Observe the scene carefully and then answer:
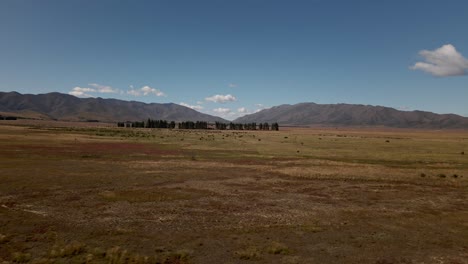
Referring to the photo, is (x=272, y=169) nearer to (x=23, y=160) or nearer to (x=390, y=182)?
(x=390, y=182)

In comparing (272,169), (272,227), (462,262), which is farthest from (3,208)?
(272,169)

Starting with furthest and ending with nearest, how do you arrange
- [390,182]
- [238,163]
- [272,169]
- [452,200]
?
[238,163]
[272,169]
[390,182]
[452,200]

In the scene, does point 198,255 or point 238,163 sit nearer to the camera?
point 198,255

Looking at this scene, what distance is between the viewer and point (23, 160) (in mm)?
44969

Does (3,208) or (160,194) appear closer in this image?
(3,208)

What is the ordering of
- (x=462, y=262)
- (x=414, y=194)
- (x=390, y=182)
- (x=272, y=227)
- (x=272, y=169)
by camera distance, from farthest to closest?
(x=272, y=169)
(x=390, y=182)
(x=414, y=194)
(x=272, y=227)
(x=462, y=262)

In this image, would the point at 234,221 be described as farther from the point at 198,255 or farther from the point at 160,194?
the point at 160,194

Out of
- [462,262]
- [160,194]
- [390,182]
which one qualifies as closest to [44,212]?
[160,194]

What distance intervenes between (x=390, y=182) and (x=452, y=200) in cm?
820

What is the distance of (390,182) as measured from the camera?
118 ft

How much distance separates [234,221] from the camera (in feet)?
68.3

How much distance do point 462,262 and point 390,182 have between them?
72.3ft

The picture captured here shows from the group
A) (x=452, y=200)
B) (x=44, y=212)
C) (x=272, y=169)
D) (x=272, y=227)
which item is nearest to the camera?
(x=272, y=227)

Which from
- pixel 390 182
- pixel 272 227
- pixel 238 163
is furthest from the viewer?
pixel 238 163
